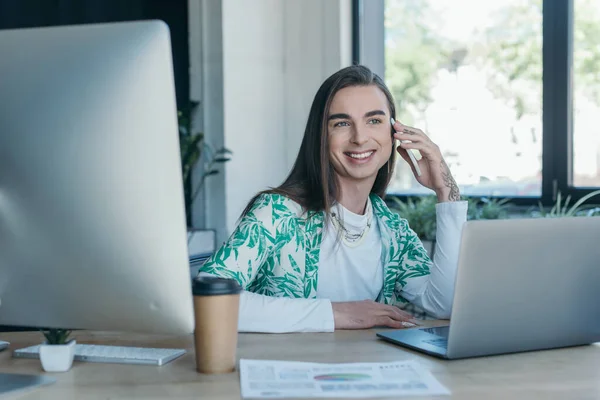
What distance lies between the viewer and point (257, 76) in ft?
14.7

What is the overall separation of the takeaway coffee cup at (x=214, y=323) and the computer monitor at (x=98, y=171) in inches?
A: 5.5

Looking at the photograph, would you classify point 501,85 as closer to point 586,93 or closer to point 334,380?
point 586,93

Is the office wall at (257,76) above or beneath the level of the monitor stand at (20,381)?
Result: above

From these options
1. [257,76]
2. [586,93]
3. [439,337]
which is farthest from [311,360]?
[257,76]

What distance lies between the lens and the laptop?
1336 millimetres

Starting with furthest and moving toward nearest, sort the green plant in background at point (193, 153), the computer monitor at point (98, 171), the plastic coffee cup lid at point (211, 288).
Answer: the green plant in background at point (193, 153), the plastic coffee cup lid at point (211, 288), the computer monitor at point (98, 171)

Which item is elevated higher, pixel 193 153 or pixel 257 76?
pixel 257 76

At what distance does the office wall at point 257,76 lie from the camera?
4.27 metres

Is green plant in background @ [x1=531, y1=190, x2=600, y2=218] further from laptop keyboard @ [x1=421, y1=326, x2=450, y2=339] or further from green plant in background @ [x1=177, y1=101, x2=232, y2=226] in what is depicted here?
laptop keyboard @ [x1=421, y1=326, x2=450, y2=339]

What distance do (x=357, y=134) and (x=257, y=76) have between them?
247cm

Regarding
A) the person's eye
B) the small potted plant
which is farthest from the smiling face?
the small potted plant

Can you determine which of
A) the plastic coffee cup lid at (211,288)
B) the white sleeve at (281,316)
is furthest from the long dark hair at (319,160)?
the plastic coffee cup lid at (211,288)

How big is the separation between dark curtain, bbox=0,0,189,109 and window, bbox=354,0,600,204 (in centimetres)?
102

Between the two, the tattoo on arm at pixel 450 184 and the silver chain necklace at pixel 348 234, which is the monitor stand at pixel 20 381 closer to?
the silver chain necklace at pixel 348 234
